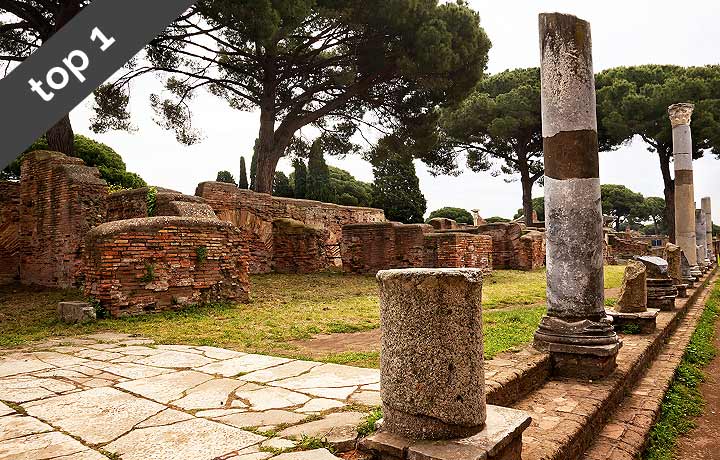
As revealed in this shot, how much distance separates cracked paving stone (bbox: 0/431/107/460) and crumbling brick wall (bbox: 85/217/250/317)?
4.40 meters

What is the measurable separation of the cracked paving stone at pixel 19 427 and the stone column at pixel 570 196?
3459 millimetres

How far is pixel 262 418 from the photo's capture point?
2.60 meters

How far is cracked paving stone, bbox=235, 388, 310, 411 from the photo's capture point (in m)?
2.82

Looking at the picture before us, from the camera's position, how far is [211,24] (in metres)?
13.0

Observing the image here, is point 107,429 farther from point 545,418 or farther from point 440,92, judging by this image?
point 440,92

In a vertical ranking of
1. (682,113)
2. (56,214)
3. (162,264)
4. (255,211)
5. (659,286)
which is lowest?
(659,286)

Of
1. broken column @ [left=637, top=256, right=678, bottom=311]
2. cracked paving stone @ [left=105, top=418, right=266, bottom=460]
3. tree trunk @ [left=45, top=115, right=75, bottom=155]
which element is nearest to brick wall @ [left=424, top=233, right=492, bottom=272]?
broken column @ [left=637, top=256, right=678, bottom=311]

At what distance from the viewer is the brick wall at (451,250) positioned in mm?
12312

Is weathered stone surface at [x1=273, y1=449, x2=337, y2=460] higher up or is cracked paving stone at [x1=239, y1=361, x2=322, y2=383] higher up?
weathered stone surface at [x1=273, y1=449, x2=337, y2=460]

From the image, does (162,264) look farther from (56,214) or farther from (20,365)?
(56,214)

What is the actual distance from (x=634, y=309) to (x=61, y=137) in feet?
42.9

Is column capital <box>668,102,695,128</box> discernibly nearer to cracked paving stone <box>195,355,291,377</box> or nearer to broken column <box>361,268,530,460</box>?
cracked paving stone <box>195,355,291,377</box>

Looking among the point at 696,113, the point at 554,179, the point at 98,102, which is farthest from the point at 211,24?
the point at 696,113

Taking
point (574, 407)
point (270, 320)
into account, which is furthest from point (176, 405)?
point (270, 320)
